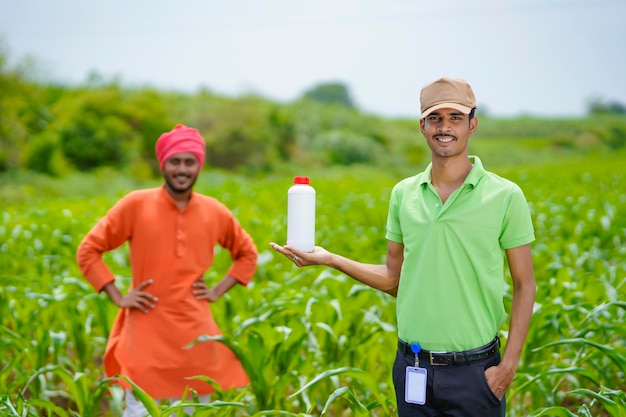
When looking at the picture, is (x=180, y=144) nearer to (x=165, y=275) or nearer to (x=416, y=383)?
(x=165, y=275)

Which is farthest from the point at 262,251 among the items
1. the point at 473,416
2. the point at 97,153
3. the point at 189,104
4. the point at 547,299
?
the point at 189,104

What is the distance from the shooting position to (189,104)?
3828 centimetres

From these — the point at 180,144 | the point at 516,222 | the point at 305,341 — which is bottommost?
the point at 305,341

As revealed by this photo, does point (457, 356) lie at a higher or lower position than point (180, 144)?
lower

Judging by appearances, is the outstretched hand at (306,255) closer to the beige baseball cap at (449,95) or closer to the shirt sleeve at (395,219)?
the shirt sleeve at (395,219)

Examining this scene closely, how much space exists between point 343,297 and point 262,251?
7.47 feet

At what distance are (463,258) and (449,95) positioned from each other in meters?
0.46

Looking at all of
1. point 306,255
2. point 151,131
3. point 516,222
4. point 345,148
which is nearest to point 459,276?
point 516,222

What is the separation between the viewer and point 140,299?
3.34m

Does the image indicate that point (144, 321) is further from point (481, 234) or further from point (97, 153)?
point (97, 153)

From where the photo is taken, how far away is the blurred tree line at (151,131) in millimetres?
26984

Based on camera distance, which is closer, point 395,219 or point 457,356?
point 457,356

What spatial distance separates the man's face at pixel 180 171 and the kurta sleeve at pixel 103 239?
0.72ft

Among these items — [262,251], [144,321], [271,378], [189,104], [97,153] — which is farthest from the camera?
[189,104]
